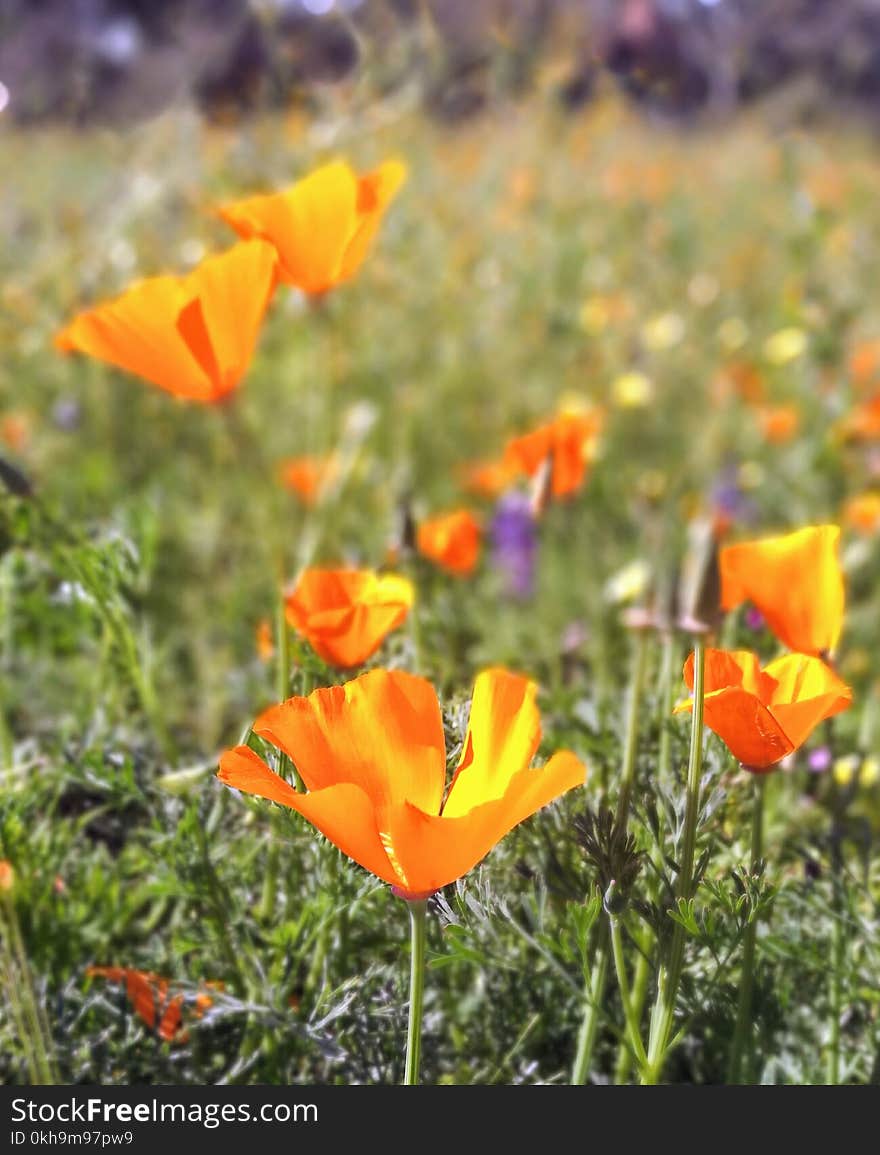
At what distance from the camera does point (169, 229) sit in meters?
2.50

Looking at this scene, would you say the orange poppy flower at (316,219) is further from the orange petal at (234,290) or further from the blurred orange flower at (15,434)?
the blurred orange flower at (15,434)

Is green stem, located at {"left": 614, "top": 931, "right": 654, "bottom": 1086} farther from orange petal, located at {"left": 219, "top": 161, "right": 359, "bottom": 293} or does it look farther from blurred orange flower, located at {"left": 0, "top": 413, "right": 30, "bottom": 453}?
blurred orange flower, located at {"left": 0, "top": 413, "right": 30, "bottom": 453}

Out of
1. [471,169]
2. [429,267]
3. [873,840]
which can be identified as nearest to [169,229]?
[429,267]

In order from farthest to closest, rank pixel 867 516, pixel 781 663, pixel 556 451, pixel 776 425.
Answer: pixel 776 425 < pixel 867 516 < pixel 556 451 < pixel 781 663

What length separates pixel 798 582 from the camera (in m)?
0.63

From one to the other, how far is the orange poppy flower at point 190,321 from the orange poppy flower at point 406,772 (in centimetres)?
26

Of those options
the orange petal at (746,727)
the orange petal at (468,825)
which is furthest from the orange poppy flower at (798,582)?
the orange petal at (468,825)

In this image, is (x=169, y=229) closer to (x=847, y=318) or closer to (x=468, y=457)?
(x=468, y=457)

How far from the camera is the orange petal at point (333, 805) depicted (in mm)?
469

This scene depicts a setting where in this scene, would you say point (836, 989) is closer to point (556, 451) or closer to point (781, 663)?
point (781, 663)

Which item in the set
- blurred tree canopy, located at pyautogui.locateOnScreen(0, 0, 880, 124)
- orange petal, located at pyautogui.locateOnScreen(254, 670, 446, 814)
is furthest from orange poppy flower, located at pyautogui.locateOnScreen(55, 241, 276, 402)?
blurred tree canopy, located at pyautogui.locateOnScreen(0, 0, 880, 124)

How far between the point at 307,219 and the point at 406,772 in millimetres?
358

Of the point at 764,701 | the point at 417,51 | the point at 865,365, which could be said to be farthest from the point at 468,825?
the point at 417,51

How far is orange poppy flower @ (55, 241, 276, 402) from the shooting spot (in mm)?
651
